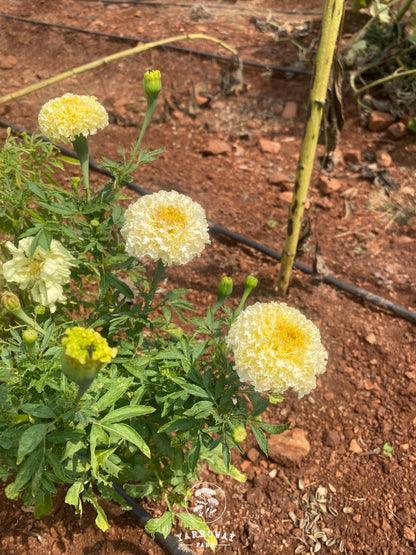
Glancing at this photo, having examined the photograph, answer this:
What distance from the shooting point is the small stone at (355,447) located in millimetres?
2271

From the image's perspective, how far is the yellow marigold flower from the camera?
0.96 metres

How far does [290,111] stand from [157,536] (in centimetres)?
418

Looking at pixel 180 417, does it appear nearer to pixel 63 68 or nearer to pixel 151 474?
pixel 151 474

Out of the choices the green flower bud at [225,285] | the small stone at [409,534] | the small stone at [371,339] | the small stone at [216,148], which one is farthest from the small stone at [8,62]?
the small stone at [409,534]

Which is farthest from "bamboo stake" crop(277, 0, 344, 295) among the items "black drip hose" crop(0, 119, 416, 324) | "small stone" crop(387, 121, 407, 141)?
"small stone" crop(387, 121, 407, 141)

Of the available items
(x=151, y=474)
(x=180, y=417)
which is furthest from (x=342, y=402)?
(x=180, y=417)

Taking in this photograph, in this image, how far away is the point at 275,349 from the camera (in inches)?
48.5

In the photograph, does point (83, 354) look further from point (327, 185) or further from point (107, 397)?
point (327, 185)

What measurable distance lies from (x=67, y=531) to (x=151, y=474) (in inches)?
18.2

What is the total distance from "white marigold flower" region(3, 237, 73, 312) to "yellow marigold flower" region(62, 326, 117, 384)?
2.00ft

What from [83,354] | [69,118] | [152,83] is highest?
[152,83]

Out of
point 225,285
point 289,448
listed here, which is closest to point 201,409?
point 225,285

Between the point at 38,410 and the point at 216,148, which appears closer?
the point at 38,410

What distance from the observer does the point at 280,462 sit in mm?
2215
